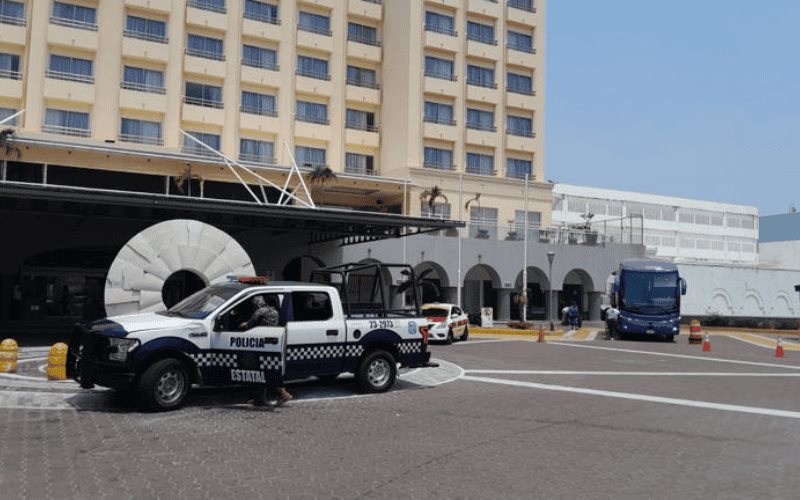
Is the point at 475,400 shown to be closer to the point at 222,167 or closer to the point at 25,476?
the point at 25,476

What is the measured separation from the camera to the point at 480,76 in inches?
2009

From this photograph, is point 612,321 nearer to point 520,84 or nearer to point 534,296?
point 534,296

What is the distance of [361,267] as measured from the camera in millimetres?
13648

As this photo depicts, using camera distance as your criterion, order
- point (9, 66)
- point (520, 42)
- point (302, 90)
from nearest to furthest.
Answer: point (9, 66) → point (302, 90) → point (520, 42)

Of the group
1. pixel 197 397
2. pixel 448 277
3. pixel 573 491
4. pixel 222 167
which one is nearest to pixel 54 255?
pixel 222 167

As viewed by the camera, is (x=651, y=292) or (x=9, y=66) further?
(x=9, y=66)

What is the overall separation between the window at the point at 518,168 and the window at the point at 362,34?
12.8 m

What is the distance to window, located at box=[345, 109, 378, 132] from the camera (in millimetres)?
48219

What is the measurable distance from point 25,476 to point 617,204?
85476 mm

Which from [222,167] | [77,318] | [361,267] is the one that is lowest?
[77,318]

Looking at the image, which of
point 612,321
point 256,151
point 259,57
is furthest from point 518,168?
point 612,321

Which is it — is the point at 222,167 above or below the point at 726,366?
above

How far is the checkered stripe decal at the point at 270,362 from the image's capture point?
37.9ft

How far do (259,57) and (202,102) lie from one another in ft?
15.8
